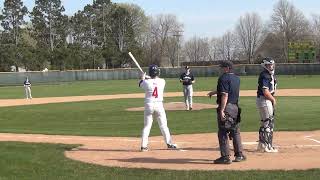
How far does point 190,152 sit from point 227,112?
191 cm

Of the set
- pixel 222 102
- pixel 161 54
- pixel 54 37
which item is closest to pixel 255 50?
pixel 161 54

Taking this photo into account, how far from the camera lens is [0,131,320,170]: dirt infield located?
31.5 feet

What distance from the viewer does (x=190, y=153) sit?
441 inches

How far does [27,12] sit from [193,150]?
92755 millimetres

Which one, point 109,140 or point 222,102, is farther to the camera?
point 109,140

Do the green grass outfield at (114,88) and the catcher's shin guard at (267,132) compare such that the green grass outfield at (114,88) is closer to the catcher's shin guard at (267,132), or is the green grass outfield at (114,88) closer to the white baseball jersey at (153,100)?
the white baseball jersey at (153,100)

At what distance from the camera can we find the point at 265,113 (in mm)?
10906

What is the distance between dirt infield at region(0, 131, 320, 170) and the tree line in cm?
7692

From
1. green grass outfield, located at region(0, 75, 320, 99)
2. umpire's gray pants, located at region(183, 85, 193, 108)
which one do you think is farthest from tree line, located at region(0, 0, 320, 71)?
umpire's gray pants, located at region(183, 85, 193, 108)

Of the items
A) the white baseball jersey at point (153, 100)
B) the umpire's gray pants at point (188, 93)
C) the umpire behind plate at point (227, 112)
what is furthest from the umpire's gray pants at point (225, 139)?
the umpire's gray pants at point (188, 93)

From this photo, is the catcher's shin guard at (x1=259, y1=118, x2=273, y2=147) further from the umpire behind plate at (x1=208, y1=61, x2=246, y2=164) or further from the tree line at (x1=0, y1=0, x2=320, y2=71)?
the tree line at (x1=0, y1=0, x2=320, y2=71)

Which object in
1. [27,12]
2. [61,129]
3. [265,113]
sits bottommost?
[61,129]

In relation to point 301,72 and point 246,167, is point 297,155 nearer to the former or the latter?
point 246,167

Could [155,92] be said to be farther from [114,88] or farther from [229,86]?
[114,88]
